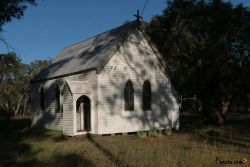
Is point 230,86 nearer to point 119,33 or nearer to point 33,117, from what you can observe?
point 119,33

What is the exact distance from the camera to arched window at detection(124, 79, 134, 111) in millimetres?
25453

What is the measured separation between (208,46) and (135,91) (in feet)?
36.0

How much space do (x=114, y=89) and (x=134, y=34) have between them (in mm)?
4460

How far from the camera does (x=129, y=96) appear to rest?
2567cm

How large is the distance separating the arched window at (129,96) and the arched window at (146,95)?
1157 millimetres

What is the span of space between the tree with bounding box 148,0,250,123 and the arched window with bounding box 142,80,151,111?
574cm

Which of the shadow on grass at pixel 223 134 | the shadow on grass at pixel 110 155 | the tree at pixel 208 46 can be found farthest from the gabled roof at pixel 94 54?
the tree at pixel 208 46

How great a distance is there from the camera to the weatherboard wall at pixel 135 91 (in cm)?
2434

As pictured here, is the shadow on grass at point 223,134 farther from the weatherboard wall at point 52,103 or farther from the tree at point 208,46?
the weatherboard wall at point 52,103

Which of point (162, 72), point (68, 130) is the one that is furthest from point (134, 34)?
point (68, 130)

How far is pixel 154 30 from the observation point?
3694 cm

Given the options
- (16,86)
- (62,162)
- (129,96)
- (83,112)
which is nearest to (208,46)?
(129,96)

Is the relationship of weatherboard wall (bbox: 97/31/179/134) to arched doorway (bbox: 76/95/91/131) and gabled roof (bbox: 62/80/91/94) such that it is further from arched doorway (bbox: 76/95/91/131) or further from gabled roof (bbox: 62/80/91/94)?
arched doorway (bbox: 76/95/91/131)

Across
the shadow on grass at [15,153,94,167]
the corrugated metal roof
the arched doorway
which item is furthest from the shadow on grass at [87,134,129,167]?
the corrugated metal roof
